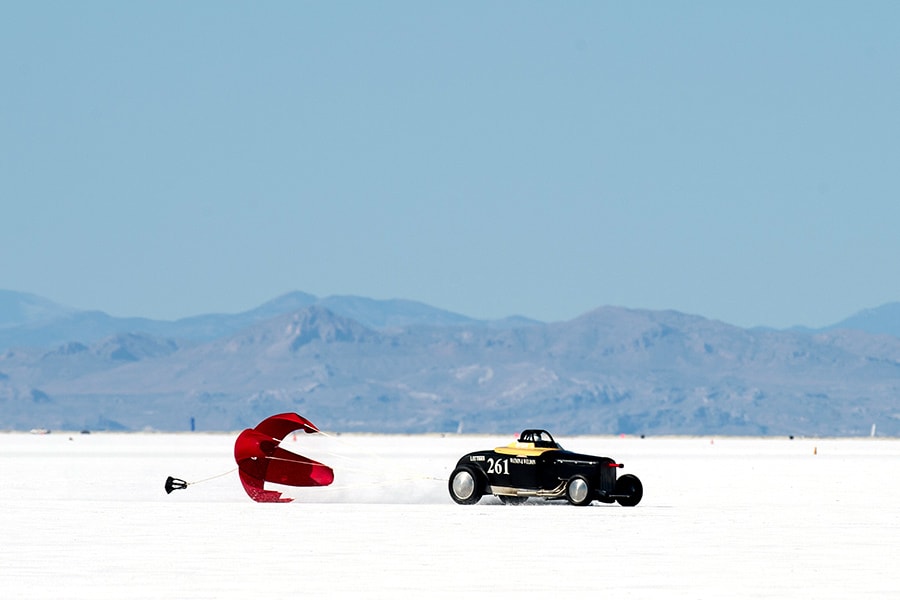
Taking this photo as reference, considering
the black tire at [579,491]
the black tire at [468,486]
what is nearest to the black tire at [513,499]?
the black tire at [468,486]

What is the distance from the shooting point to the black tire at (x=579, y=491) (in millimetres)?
37281

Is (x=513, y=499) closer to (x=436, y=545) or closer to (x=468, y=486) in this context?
(x=468, y=486)

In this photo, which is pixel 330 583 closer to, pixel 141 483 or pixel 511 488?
A: pixel 511 488

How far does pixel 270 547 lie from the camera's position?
88.1 ft

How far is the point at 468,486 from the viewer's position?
38656mm

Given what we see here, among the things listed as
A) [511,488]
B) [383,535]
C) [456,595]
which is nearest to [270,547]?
[383,535]

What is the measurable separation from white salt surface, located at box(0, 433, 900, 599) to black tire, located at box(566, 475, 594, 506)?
367 mm

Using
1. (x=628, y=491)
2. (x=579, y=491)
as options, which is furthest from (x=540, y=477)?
(x=628, y=491)

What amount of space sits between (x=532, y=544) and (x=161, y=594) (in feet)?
28.8

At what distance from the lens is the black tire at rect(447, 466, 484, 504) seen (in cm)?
3850

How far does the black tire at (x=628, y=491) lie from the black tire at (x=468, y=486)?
3.11 m

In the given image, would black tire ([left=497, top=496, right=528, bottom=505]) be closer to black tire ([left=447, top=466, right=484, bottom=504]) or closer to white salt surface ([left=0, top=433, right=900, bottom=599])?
white salt surface ([left=0, top=433, right=900, bottom=599])

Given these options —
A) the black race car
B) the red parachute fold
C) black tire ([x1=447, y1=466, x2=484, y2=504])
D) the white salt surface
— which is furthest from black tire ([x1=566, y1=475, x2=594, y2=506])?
the red parachute fold

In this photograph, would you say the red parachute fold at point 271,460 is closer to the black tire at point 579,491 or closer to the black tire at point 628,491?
the black tire at point 579,491
